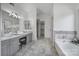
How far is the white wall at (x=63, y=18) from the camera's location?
4.00m

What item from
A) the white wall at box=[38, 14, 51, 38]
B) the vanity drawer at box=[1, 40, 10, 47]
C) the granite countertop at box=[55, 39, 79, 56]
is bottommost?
the granite countertop at box=[55, 39, 79, 56]

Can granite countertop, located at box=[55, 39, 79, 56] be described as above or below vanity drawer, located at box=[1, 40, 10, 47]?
below

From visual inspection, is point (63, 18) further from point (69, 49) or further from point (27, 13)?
point (69, 49)

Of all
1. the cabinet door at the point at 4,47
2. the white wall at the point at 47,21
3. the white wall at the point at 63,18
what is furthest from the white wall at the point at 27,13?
the cabinet door at the point at 4,47

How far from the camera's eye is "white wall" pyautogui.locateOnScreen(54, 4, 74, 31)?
13.1ft

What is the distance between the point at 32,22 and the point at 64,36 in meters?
1.49

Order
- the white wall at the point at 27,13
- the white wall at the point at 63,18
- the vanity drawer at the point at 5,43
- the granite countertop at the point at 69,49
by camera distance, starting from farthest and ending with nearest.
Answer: the white wall at the point at 63,18
the white wall at the point at 27,13
the vanity drawer at the point at 5,43
the granite countertop at the point at 69,49

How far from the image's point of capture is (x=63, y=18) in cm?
412

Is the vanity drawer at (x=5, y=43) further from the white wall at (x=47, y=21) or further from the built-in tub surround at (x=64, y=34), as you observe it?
the built-in tub surround at (x=64, y=34)

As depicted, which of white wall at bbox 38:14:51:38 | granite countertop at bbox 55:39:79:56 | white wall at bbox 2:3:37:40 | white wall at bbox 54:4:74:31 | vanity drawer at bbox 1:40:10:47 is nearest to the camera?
granite countertop at bbox 55:39:79:56

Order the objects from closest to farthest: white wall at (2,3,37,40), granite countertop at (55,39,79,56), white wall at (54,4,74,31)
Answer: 1. granite countertop at (55,39,79,56)
2. white wall at (2,3,37,40)
3. white wall at (54,4,74,31)

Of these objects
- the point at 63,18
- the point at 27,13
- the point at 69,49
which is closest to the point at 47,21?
the point at 63,18

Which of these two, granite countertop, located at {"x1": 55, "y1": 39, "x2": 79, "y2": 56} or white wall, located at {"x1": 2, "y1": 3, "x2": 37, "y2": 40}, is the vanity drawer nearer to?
white wall, located at {"x1": 2, "y1": 3, "x2": 37, "y2": 40}

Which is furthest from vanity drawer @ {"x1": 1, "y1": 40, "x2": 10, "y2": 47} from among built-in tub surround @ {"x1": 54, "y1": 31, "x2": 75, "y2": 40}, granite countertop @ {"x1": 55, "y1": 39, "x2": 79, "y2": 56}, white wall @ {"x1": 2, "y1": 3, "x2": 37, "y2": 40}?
built-in tub surround @ {"x1": 54, "y1": 31, "x2": 75, "y2": 40}
